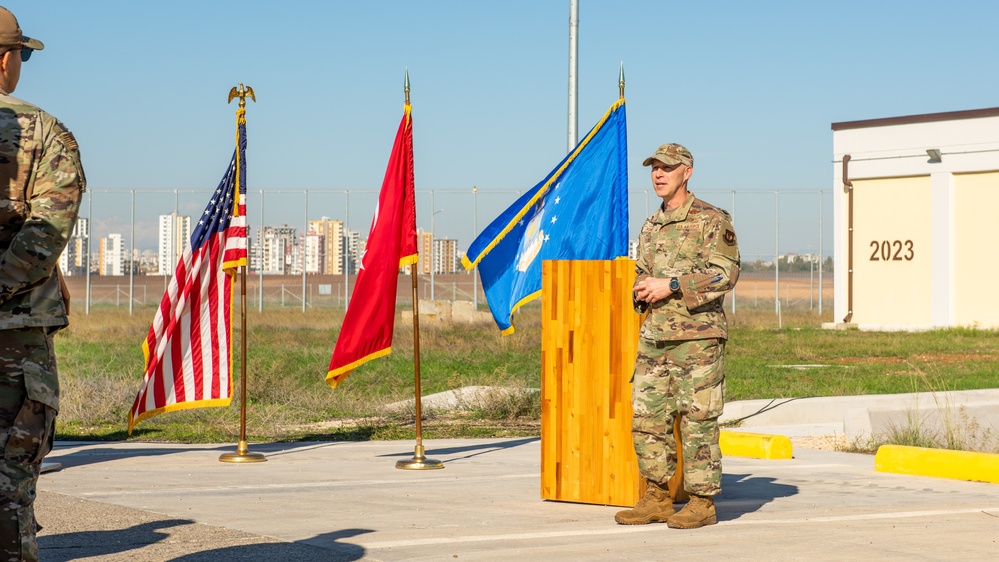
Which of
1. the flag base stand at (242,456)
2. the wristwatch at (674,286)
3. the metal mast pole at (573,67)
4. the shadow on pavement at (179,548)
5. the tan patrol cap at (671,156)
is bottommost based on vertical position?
the flag base stand at (242,456)

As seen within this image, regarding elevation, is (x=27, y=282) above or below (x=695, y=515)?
above

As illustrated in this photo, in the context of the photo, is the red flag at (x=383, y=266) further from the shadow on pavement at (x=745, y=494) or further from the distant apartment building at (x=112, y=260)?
the distant apartment building at (x=112, y=260)

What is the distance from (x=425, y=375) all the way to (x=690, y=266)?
14375 mm

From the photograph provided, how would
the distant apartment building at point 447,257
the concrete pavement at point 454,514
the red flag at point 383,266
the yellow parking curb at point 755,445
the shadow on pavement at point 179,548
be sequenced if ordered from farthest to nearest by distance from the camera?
the distant apartment building at point 447,257
the yellow parking curb at point 755,445
the red flag at point 383,266
the concrete pavement at point 454,514
the shadow on pavement at point 179,548

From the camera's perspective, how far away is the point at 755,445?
1112cm

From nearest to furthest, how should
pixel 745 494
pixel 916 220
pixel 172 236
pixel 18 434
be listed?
pixel 18 434 < pixel 745 494 < pixel 916 220 < pixel 172 236

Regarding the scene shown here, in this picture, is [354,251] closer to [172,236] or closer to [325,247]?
A: [325,247]

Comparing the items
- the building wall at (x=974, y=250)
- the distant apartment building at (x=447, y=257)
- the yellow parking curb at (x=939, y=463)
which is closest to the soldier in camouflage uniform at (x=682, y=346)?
the yellow parking curb at (x=939, y=463)

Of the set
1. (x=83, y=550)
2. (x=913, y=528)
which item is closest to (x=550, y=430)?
(x=913, y=528)

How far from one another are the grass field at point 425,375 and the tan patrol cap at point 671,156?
20.8 ft

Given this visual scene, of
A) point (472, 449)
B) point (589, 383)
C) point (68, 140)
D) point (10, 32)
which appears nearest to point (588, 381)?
point (589, 383)

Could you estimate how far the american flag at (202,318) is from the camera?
10.6 m

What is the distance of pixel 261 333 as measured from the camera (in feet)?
109

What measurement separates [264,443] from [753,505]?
591 centimetres
